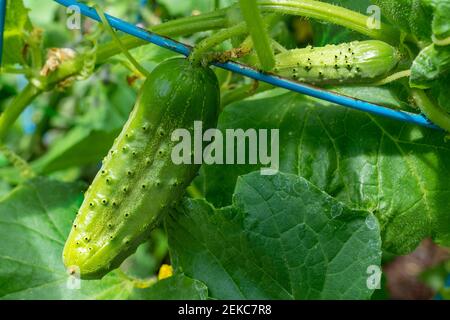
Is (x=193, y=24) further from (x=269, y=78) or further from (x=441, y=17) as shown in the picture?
(x=441, y=17)

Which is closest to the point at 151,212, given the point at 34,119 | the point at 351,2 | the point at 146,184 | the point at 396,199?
the point at 146,184

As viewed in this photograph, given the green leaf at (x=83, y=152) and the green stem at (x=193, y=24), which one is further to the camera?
the green leaf at (x=83, y=152)

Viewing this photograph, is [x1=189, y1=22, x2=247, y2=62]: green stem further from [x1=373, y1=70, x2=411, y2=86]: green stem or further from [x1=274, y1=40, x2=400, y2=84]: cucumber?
[x1=373, y1=70, x2=411, y2=86]: green stem

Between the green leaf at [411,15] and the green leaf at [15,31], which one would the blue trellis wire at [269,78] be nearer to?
the green leaf at [411,15]

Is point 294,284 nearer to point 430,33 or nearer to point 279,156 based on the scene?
point 279,156

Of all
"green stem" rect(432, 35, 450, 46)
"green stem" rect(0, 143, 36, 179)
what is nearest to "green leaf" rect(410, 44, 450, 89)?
"green stem" rect(432, 35, 450, 46)

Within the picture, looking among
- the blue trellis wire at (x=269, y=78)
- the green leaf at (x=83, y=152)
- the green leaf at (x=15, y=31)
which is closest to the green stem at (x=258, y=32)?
the blue trellis wire at (x=269, y=78)

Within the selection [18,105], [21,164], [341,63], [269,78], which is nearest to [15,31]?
[18,105]
